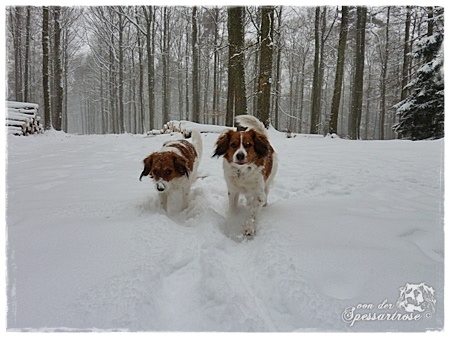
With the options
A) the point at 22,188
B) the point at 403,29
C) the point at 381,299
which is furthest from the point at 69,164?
the point at 403,29

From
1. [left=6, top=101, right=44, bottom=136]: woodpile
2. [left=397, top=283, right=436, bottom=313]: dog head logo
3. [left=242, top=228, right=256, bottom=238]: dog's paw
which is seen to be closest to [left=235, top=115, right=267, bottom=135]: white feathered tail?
[left=242, top=228, right=256, bottom=238]: dog's paw

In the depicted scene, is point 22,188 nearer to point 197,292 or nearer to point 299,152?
point 197,292

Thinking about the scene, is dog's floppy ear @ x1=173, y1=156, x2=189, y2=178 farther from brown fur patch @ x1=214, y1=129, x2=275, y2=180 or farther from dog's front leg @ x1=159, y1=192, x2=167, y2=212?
brown fur patch @ x1=214, y1=129, x2=275, y2=180

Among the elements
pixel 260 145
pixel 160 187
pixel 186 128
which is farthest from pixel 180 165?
pixel 186 128

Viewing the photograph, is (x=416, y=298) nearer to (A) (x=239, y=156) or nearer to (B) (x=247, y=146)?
(A) (x=239, y=156)

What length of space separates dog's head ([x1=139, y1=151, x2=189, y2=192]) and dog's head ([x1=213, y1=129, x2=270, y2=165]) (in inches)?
20.9

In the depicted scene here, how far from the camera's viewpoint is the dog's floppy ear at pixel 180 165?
3571mm

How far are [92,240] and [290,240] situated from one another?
171cm

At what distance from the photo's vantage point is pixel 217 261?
7.32ft

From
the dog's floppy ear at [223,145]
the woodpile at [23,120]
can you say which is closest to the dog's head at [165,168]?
the dog's floppy ear at [223,145]

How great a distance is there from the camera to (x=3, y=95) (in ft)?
6.81

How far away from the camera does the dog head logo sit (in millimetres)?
1594

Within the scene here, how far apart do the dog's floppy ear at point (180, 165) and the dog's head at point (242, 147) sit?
0.49 m

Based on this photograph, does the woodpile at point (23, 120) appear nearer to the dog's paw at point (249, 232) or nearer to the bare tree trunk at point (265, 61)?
the bare tree trunk at point (265, 61)
